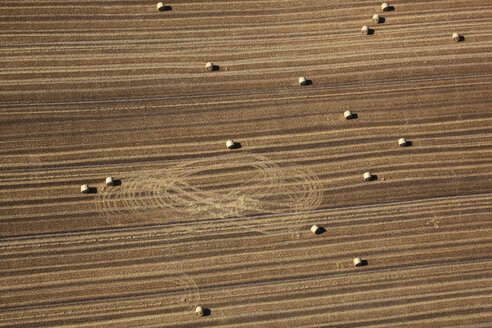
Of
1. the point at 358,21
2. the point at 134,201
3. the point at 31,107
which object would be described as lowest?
the point at 134,201

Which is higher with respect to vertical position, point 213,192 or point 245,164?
point 245,164

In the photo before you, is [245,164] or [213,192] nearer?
[213,192]

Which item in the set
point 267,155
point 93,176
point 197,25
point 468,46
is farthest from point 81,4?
point 468,46

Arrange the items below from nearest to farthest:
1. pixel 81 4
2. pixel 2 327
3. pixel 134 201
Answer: pixel 2 327, pixel 134 201, pixel 81 4

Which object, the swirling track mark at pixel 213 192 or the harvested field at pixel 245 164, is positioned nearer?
the harvested field at pixel 245 164

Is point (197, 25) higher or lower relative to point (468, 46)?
higher

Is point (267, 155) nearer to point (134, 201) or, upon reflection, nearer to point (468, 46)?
point (134, 201)

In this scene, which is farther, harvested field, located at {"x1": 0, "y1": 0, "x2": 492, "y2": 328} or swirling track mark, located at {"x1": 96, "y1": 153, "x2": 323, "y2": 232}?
swirling track mark, located at {"x1": 96, "y1": 153, "x2": 323, "y2": 232}

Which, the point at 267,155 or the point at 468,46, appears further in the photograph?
the point at 468,46
